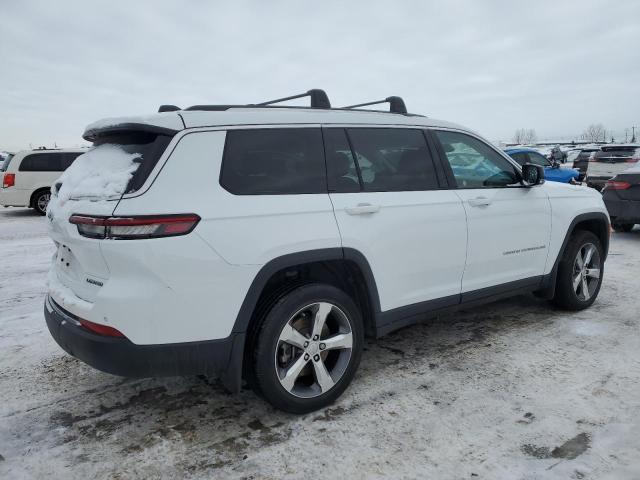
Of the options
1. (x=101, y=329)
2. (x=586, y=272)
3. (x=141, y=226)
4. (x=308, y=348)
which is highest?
(x=141, y=226)

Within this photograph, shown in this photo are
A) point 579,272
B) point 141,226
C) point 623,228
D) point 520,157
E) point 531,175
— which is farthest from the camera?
point 520,157

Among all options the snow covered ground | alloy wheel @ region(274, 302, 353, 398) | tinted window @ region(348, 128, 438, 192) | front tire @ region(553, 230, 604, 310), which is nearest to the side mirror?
front tire @ region(553, 230, 604, 310)

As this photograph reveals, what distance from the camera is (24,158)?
13922 mm

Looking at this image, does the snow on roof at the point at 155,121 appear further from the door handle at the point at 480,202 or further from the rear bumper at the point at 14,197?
the rear bumper at the point at 14,197

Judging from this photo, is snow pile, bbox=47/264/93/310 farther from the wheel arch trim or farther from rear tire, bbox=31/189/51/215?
rear tire, bbox=31/189/51/215

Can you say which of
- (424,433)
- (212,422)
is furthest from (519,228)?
(212,422)

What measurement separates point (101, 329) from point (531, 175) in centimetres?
354

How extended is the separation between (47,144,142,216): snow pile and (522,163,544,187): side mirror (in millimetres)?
3169

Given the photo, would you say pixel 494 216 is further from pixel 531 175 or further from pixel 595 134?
pixel 595 134

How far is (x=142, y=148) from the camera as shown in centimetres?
272

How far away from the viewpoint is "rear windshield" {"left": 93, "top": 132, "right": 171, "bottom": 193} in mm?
2564

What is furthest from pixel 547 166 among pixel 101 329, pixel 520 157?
pixel 101 329

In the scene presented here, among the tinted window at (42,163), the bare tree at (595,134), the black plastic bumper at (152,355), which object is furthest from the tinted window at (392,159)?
the bare tree at (595,134)

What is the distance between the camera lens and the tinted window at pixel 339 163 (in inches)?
125
